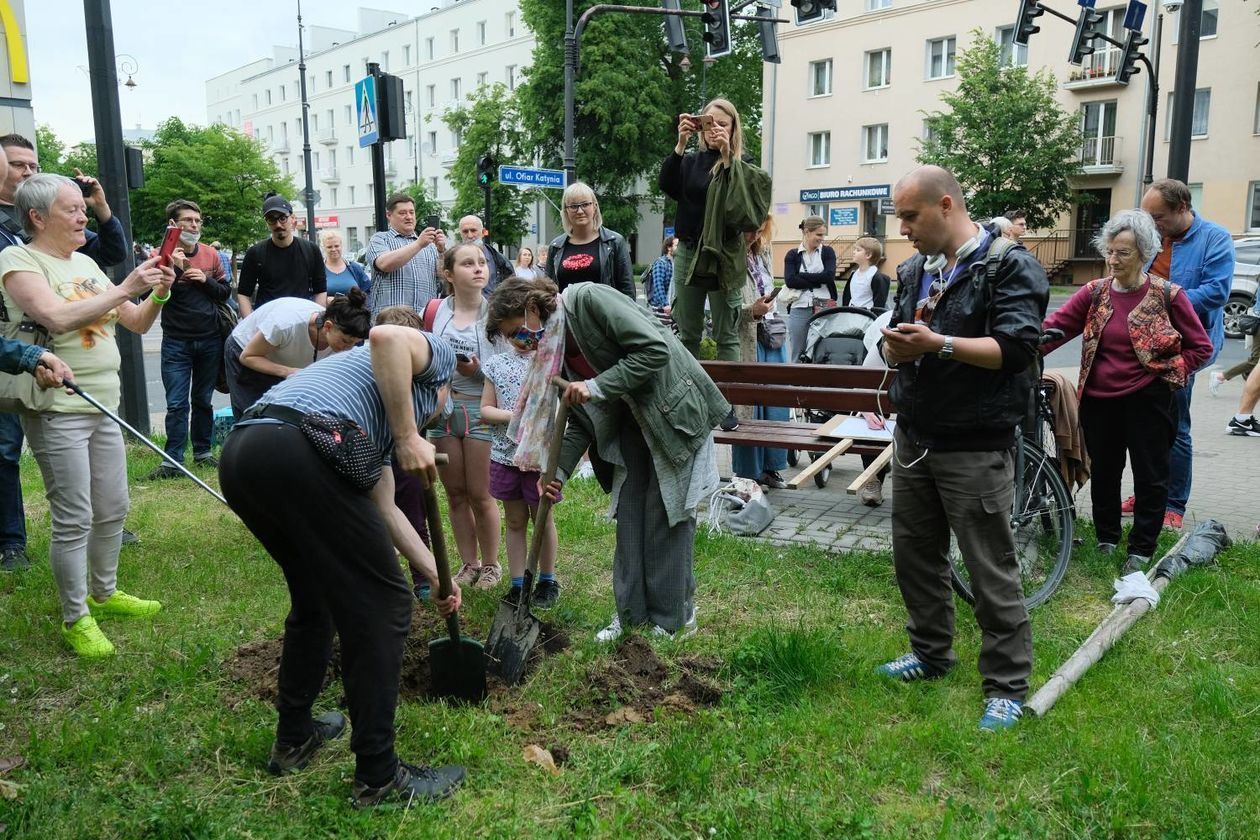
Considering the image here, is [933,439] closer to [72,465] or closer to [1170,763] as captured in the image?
[1170,763]

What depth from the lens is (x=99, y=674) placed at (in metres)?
4.11

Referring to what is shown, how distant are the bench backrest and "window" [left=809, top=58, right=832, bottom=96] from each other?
3570cm

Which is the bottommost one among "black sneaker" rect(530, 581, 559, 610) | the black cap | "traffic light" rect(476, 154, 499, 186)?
"black sneaker" rect(530, 581, 559, 610)

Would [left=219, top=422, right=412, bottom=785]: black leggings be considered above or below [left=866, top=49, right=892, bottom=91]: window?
below

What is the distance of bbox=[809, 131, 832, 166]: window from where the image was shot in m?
39.7

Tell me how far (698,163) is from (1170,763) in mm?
4708

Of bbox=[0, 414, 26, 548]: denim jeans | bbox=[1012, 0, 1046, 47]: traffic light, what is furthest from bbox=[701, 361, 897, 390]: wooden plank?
bbox=[1012, 0, 1046, 47]: traffic light

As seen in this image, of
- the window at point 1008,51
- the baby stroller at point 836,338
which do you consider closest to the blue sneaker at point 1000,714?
the baby stroller at point 836,338

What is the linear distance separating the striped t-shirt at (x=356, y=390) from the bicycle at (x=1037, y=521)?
282 centimetres

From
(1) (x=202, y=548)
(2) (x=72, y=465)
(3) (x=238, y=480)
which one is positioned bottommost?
(1) (x=202, y=548)

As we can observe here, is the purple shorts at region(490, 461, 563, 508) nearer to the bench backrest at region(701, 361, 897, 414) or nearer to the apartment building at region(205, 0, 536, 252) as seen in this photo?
the bench backrest at region(701, 361, 897, 414)

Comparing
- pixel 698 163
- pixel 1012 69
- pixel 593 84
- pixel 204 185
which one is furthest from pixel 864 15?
pixel 698 163

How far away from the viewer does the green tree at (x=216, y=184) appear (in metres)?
38.4

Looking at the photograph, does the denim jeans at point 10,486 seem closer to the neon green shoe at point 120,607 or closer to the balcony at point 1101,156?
the neon green shoe at point 120,607
